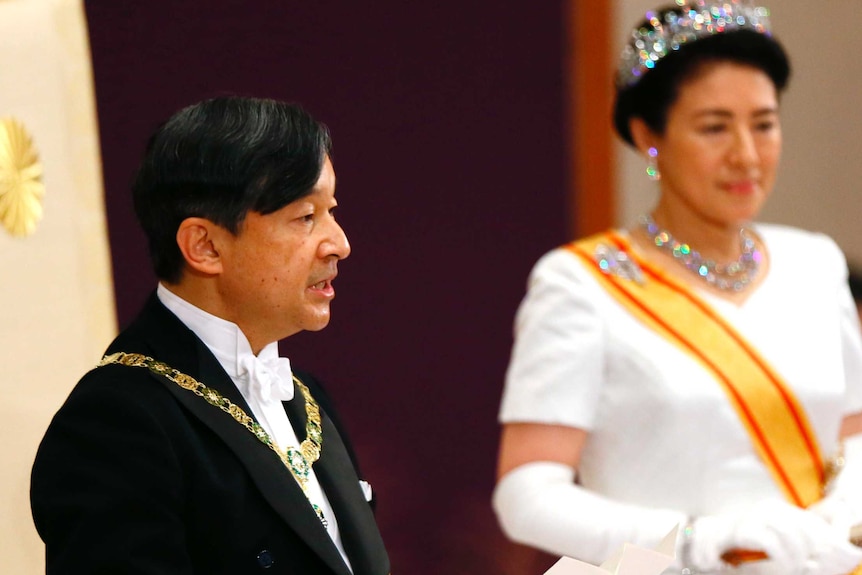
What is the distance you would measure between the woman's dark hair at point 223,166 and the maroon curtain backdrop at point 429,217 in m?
1.05

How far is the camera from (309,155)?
906 mm

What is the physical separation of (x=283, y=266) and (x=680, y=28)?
2.84 ft

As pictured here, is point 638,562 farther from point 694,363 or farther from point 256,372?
point 694,363

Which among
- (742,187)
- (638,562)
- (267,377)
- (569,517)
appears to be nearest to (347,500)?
(267,377)

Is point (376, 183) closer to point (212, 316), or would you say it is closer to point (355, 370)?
point (355, 370)

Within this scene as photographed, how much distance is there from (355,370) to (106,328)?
103 centimetres

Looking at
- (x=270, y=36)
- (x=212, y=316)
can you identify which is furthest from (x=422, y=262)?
(x=212, y=316)

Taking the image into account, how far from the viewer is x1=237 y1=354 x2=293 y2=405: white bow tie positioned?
0.94 m

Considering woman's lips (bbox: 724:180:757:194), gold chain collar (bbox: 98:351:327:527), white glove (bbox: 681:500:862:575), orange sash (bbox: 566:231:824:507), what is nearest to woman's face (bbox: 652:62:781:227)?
woman's lips (bbox: 724:180:757:194)

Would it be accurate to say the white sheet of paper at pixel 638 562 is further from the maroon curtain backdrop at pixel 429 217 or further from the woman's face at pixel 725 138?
the maroon curtain backdrop at pixel 429 217

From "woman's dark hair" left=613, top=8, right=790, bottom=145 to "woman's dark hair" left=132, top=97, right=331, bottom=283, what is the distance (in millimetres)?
802

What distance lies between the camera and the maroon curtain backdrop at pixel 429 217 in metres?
Answer: 2.12

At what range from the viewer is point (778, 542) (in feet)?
4.70

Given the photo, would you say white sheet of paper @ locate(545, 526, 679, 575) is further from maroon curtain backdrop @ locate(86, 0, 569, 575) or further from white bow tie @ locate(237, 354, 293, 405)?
maroon curtain backdrop @ locate(86, 0, 569, 575)
